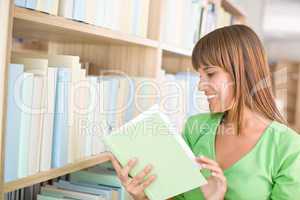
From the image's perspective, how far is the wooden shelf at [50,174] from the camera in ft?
2.74

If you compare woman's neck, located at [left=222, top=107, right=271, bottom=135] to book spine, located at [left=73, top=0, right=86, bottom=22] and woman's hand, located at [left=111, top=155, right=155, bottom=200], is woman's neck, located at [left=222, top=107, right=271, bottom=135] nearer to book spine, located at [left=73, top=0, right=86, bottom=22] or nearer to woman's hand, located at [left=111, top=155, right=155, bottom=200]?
woman's hand, located at [left=111, top=155, right=155, bottom=200]

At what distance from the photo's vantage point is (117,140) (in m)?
0.94

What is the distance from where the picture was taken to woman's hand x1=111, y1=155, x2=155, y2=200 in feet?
3.11

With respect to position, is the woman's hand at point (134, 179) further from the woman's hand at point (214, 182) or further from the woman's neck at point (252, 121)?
the woman's neck at point (252, 121)

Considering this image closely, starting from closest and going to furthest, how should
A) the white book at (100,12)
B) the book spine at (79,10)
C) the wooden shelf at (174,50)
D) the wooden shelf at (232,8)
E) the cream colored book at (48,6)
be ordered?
the cream colored book at (48,6) < the book spine at (79,10) < the white book at (100,12) < the wooden shelf at (174,50) < the wooden shelf at (232,8)

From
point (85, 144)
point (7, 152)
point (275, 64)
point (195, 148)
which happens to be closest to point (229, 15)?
point (195, 148)

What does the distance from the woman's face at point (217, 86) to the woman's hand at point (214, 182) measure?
0.67ft

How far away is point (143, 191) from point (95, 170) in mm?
409

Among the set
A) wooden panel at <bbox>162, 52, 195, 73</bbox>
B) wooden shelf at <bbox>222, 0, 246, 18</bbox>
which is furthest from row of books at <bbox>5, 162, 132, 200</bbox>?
wooden shelf at <bbox>222, 0, 246, 18</bbox>

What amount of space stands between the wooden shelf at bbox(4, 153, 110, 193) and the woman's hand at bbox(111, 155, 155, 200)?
0.45ft

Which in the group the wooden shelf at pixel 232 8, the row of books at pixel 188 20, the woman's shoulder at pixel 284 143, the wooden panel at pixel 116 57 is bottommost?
the woman's shoulder at pixel 284 143

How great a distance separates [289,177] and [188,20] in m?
1.00

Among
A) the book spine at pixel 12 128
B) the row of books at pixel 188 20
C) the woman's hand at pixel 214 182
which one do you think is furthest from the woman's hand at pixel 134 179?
the row of books at pixel 188 20

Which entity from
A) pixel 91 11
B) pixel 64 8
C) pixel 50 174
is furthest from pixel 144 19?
pixel 50 174
